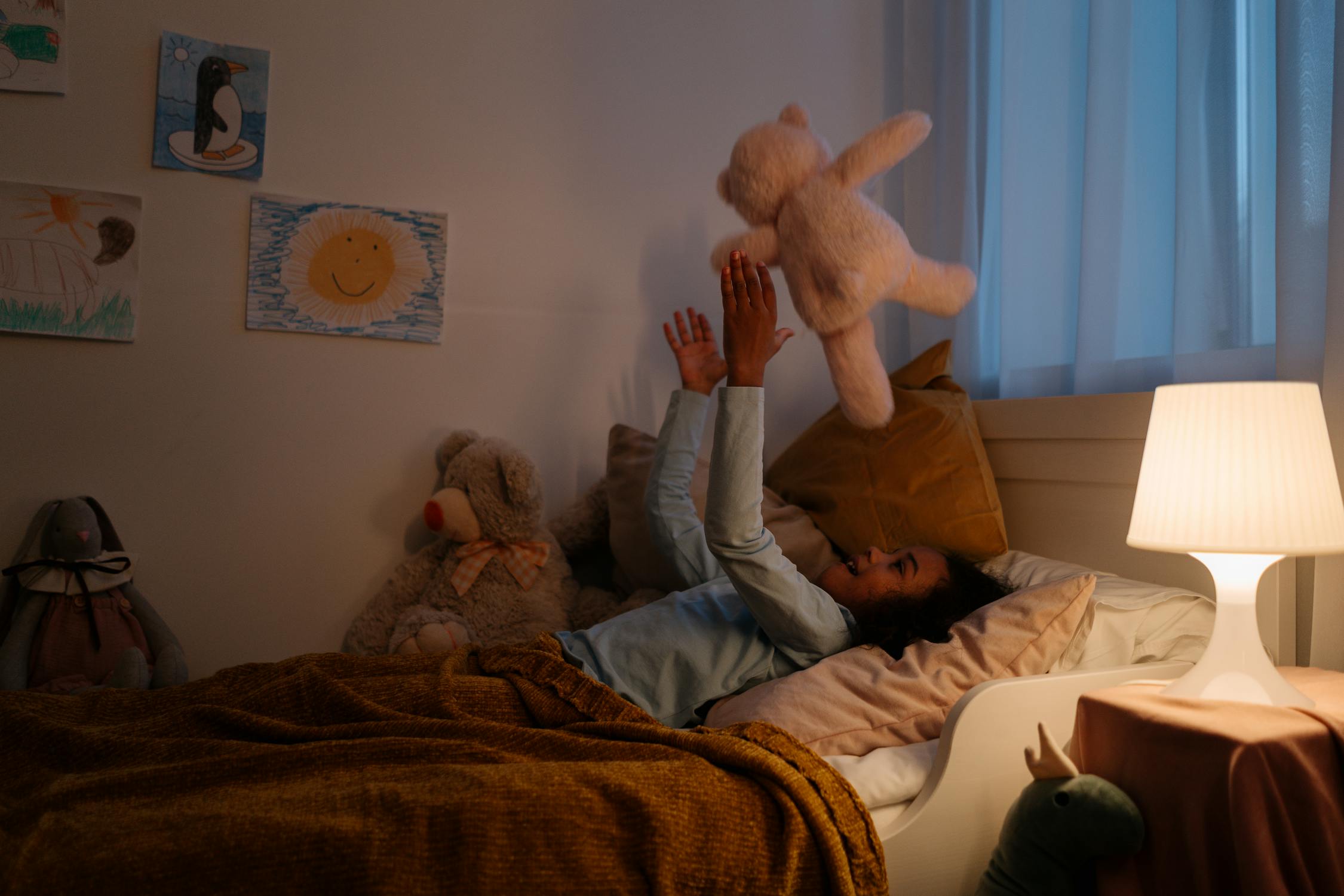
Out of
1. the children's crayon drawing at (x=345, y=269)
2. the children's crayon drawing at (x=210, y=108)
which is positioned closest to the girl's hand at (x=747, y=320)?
the children's crayon drawing at (x=345, y=269)

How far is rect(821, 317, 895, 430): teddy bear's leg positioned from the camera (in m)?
1.38

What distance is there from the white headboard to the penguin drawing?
1.50 metres

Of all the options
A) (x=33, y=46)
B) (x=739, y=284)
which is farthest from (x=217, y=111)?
(x=739, y=284)

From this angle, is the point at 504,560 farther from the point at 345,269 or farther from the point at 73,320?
the point at 73,320

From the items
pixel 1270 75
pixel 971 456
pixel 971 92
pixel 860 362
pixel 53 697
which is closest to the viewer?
pixel 53 697

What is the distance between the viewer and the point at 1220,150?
1.27 metres

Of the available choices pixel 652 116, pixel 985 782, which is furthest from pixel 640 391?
pixel 985 782

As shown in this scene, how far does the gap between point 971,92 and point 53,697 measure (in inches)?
73.2

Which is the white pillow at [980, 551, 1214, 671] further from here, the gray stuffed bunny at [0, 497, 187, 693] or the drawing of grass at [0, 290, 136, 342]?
the drawing of grass at [0, 290, 136, 342]

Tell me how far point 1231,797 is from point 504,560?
1.20 meters

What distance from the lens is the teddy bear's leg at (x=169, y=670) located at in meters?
1.49

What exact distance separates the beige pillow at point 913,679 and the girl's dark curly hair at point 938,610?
0.05m

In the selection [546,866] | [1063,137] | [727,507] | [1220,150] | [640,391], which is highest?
[1063,137]

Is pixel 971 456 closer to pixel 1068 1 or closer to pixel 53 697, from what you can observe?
pixel 1068 1
